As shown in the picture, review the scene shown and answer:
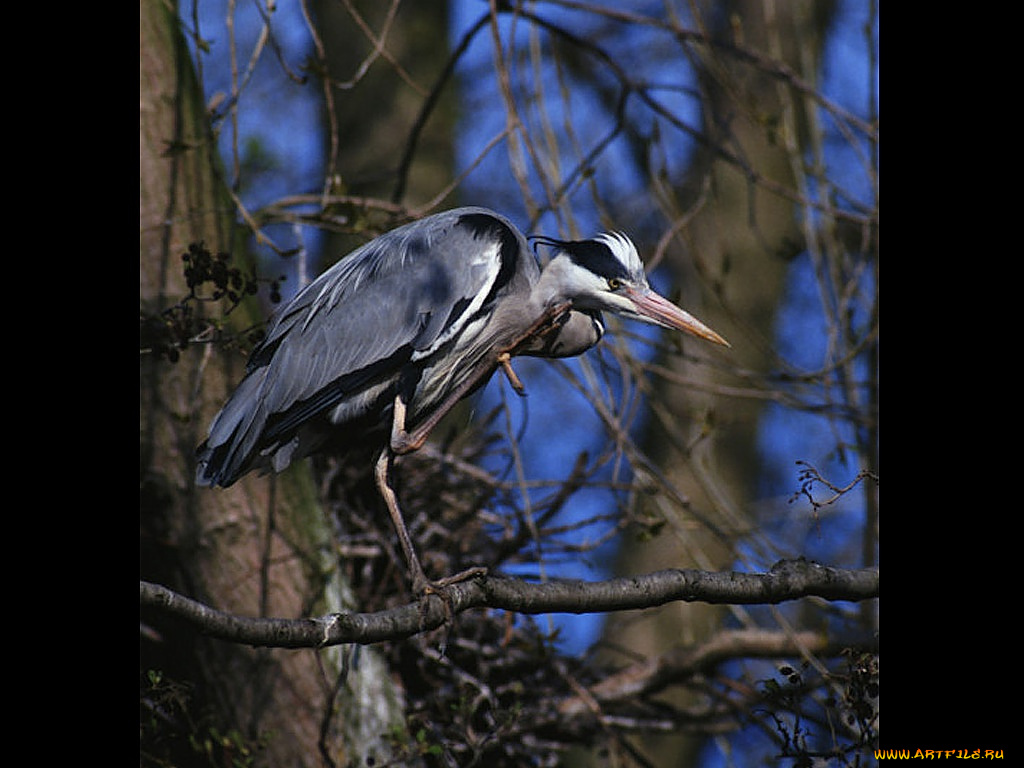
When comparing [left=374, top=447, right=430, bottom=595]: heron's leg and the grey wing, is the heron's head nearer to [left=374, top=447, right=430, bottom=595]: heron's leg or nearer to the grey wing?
the grey wing

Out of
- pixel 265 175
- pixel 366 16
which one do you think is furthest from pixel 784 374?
pixel 265 175

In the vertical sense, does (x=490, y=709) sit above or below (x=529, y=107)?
below

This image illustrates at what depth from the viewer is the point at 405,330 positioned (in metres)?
2.93

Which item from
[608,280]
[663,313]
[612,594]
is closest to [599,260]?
[608,280]

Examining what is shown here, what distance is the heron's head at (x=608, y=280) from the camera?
2959 mm

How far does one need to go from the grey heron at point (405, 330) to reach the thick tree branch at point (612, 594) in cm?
61

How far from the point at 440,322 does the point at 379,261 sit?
303 millimetres

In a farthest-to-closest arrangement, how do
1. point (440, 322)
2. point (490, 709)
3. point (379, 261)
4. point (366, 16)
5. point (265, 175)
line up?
point (265, 175) < point (366, 16) < point (490, 709) < point (379, 261) < point (440, 322)

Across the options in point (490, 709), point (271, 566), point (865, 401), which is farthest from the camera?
point (865, 401)

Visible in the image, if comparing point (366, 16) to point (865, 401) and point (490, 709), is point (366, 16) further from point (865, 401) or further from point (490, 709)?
point (490, 709)

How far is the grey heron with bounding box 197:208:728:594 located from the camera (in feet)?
9.54

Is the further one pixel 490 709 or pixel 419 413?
pixel 490 709

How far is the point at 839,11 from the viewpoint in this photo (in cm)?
630

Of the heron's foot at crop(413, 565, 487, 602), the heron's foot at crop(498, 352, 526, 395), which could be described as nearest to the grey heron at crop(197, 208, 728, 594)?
the heron's foot at crop(413, 565, 487, 602)
